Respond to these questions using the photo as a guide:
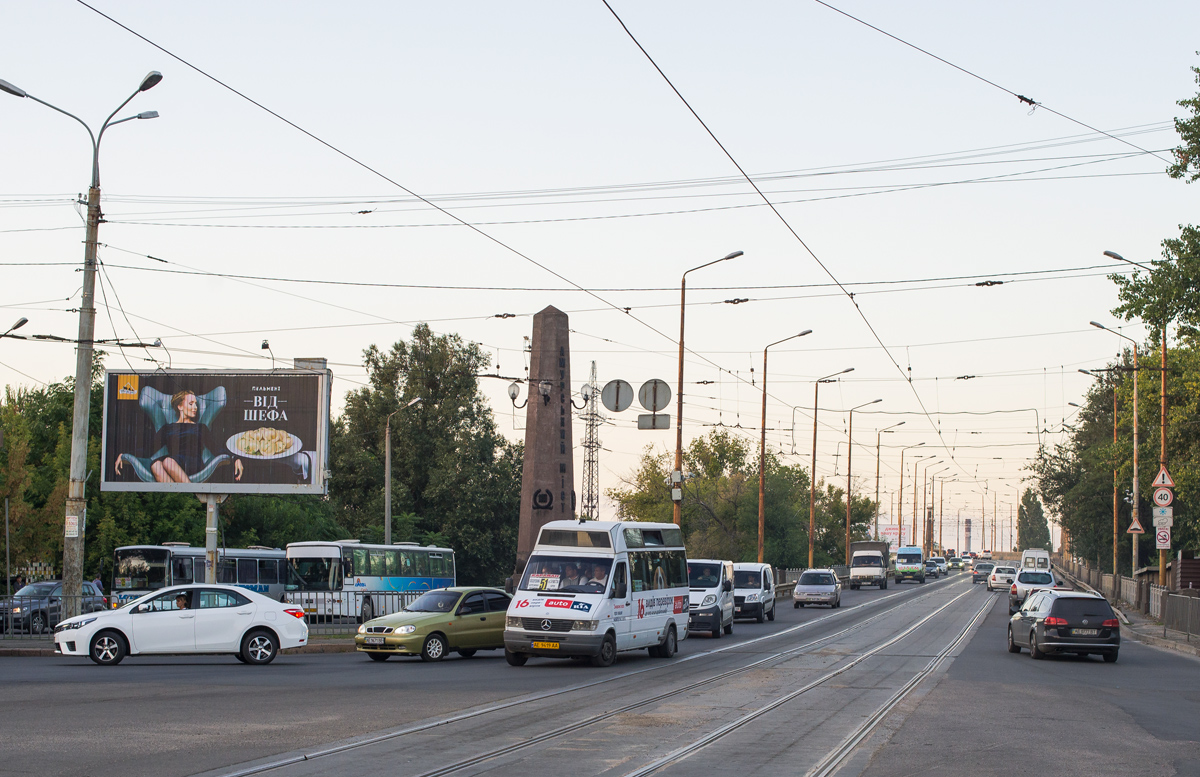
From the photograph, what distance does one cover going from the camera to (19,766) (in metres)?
9.61

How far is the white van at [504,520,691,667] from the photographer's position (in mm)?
20203

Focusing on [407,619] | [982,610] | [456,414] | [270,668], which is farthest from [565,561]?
[456,414]

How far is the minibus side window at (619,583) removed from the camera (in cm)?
2094

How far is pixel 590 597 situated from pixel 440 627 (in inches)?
147

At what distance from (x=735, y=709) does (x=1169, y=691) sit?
26.0 ft

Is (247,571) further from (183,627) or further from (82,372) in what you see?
(183,627)

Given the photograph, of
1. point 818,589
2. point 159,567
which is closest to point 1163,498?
point 818,589

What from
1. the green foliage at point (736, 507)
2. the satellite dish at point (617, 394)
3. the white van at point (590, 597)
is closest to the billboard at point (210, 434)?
the satellite dish at point (617, 394)

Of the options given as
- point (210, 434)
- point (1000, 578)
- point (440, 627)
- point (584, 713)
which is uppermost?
point (210, 434)

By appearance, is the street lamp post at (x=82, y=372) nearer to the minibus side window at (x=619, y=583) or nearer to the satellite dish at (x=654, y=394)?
the minibus side window at (x=619, y=583)

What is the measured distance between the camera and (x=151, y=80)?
22.5 meters

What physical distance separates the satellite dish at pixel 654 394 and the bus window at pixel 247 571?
750 inches

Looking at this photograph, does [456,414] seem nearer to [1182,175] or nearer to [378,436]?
[378,436]

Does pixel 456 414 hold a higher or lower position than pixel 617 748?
higher
